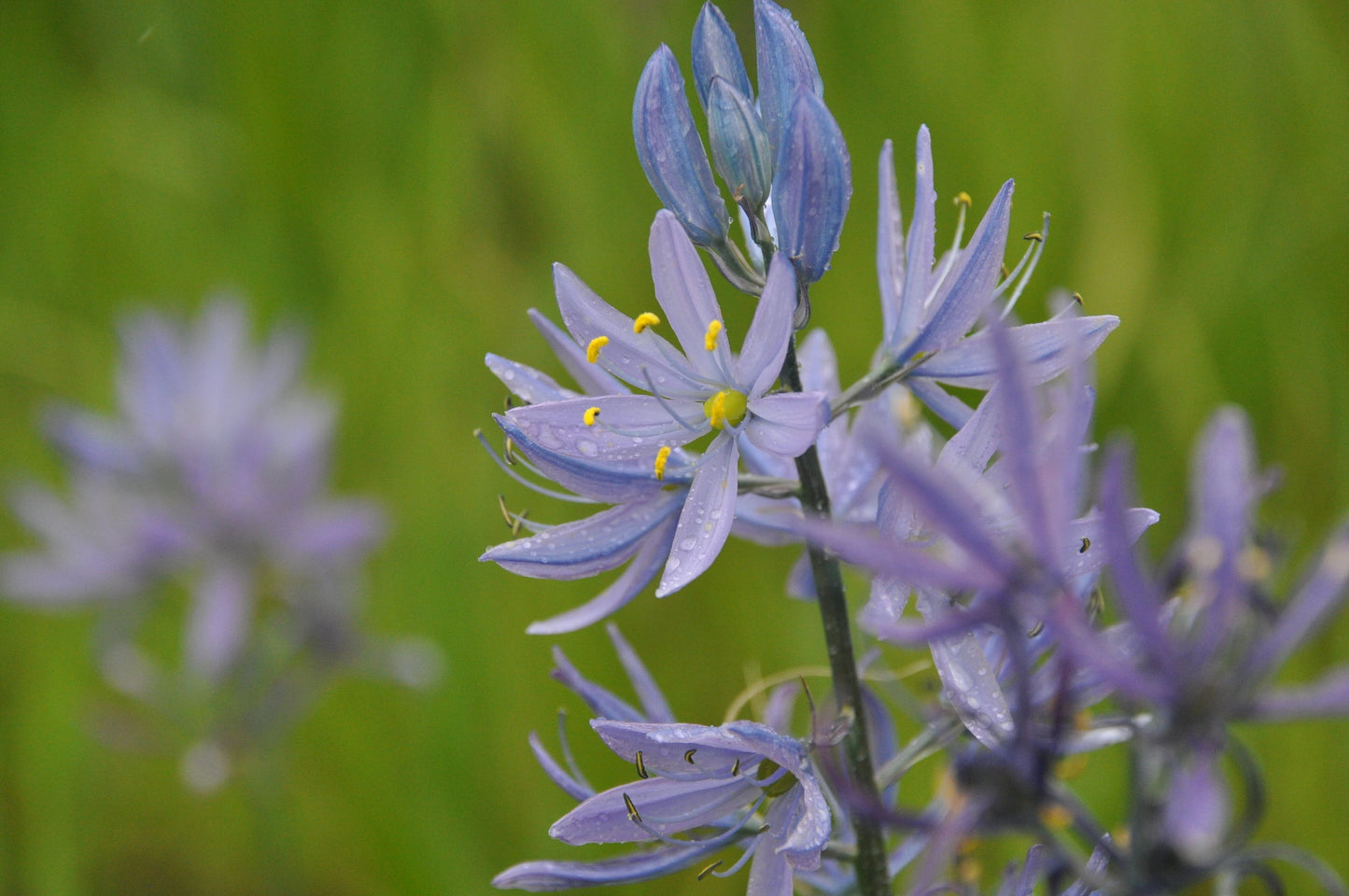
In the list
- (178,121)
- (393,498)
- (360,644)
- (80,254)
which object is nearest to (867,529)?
(360,644)

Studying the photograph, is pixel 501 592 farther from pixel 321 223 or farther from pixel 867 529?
pixel 867 529

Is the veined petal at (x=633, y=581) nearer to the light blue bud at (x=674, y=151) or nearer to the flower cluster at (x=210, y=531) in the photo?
the light blue bud at (x=674, y=151)

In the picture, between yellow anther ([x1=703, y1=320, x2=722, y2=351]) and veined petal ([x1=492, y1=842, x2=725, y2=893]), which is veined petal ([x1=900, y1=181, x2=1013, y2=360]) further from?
veined petal ([x1=492, y1=842, x2=725, y2=893])

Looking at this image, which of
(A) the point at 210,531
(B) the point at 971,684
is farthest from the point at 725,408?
(A) the point at 210,531

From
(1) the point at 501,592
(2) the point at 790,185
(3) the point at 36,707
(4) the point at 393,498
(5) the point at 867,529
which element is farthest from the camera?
(4) the point at 393,498

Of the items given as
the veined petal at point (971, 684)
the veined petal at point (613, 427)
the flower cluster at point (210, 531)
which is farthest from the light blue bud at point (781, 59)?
the flower cluster at point (210, 531)

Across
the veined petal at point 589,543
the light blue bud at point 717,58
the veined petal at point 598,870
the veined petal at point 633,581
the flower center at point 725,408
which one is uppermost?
the light blue bud at point 717,58

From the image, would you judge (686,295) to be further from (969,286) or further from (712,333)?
(969,286)

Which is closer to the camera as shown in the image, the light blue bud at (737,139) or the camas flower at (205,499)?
the light blue bud at (737,139)
